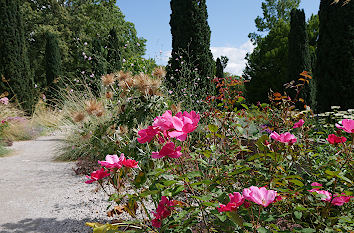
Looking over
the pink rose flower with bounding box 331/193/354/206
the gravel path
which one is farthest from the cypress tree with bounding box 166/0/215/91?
the pink rose flower with bounding box 331/193/354/206

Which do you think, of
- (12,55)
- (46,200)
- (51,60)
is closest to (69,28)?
(51,60)

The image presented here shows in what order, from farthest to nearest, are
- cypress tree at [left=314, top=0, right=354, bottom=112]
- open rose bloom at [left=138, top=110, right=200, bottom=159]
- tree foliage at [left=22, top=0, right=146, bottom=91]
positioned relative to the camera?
tree foliage at [left=22, top=0, right=146, bottom=91] → cypress tree at [left=314, top=0, right=354, bottom=112] → open rose bloom at [left=138, top=110, right=200, bottom=159]

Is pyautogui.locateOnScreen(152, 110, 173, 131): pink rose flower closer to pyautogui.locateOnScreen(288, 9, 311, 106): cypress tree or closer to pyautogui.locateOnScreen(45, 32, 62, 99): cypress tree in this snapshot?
pyautogui.locateOnScreen(288, 9, 311, 106): cypress tree

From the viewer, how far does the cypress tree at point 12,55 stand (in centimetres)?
895

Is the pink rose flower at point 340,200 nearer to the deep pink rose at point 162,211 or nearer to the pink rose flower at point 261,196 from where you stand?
the pink rose flower at point 261,196

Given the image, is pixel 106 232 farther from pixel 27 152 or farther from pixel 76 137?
pixel 27 152

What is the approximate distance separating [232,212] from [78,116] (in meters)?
2.22

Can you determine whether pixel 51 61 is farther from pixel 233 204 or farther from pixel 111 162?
pixel 233 204

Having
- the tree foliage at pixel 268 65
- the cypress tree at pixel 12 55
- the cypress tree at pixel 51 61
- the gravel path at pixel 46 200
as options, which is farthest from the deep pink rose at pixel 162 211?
the tree foliage at pixel 268 65

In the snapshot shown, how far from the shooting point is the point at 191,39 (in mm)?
6359

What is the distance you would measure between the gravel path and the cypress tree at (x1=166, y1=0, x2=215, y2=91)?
352 centimetres

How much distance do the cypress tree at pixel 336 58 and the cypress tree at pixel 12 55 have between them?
28.3 feet

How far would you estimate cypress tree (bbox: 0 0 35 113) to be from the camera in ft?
29.4

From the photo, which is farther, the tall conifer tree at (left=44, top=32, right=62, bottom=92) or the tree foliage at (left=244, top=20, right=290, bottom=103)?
the tree foliage at (left=244, top=20, right=290, bottom=103)
